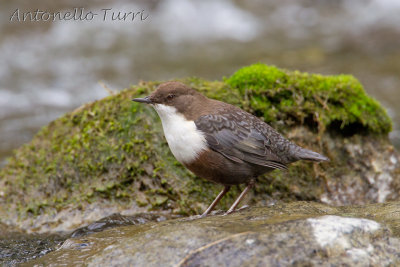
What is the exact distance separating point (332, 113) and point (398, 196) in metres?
1.13

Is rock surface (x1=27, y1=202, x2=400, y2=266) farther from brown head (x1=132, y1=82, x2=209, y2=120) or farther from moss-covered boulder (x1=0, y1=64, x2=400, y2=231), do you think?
moss-covered boulder (x1=0, y1=64, x2=400, y2=231)

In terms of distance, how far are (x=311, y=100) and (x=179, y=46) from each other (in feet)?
23.1

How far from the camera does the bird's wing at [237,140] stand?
3.81 metres

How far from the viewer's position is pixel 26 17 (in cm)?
1158

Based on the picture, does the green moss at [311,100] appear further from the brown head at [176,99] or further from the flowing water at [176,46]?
the flowing water at [176,46]

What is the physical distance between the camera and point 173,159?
15.2 feet

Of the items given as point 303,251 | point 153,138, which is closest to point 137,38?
Answer: point 153,138

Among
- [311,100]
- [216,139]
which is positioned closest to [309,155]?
[216,139]

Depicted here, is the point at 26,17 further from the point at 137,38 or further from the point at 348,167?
the point at 348,167

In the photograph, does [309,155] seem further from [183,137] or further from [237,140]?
[183,137]

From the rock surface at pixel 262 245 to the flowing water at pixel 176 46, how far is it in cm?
544

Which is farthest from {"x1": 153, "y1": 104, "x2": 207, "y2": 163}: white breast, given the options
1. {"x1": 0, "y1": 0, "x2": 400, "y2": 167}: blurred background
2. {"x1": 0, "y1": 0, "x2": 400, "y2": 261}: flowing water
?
{"x1": 0, "y1": 0, "x2": 400, "y2": 167}: blurred background

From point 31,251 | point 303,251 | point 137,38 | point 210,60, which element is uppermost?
point 137,38

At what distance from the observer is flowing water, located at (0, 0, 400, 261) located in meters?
9.39
